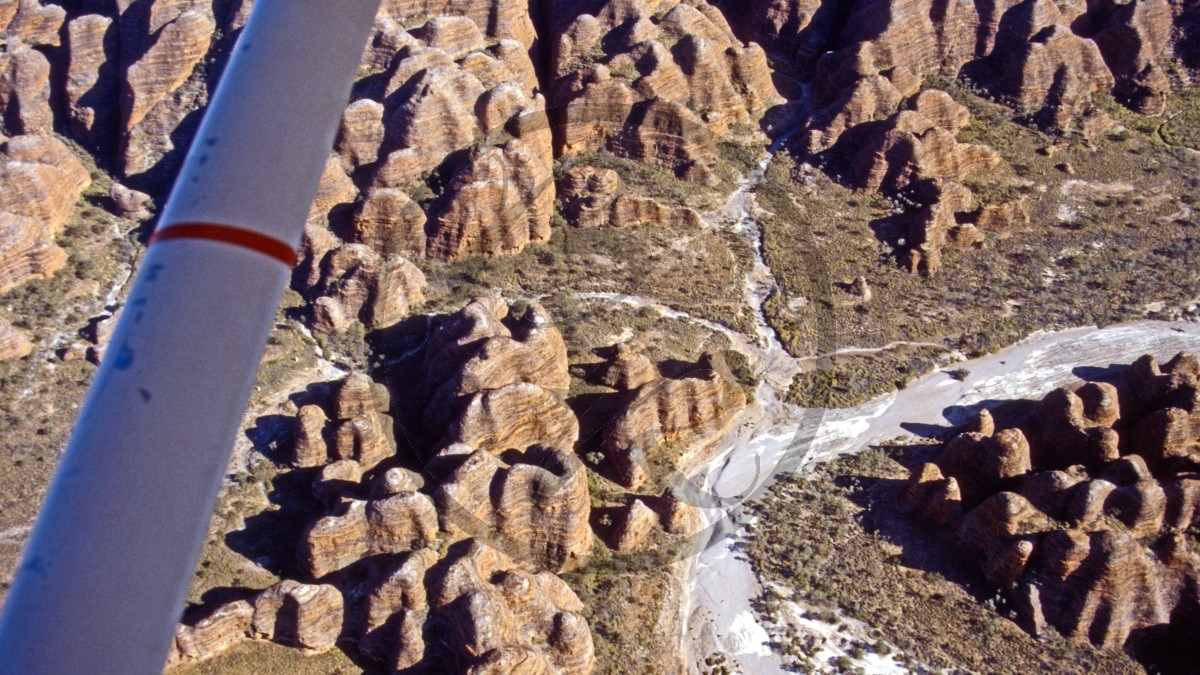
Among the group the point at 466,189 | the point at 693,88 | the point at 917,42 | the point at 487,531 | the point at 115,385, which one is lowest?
the point at 487,531

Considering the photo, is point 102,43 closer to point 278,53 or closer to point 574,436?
point 574,436

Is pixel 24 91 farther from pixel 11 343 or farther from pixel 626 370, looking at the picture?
pixel 626 370

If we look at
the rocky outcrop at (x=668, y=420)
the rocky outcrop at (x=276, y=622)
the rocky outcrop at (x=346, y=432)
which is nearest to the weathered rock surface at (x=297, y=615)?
the rocky outcrop at (x=276, y=622)

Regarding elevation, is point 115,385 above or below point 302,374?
above

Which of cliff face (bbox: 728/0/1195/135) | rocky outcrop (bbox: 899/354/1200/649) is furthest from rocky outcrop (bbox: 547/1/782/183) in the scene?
rocky outcrop (bbox: 899/354/1200/649)

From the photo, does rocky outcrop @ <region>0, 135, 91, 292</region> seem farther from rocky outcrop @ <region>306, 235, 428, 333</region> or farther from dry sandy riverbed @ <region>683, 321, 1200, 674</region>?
dry sandy riverbed @ <region>683, 321, 1200, 674</region>

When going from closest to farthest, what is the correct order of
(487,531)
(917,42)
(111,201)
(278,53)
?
(278,53)
(487,531)
(111,201)
(917,42)

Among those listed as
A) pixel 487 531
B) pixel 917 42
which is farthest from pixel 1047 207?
pixel 487 531
